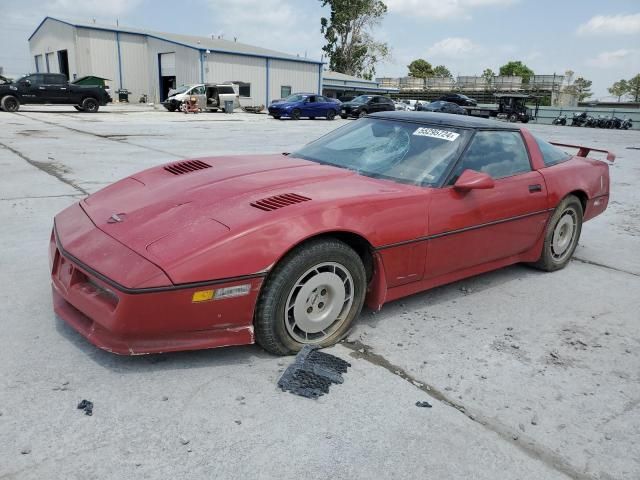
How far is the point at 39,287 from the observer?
11.1 ft

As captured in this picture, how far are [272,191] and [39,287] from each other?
178 cm

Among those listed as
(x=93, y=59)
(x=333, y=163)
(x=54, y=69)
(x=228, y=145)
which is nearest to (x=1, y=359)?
(x=333, y=163)

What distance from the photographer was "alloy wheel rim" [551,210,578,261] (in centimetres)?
423

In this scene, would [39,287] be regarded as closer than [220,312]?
No

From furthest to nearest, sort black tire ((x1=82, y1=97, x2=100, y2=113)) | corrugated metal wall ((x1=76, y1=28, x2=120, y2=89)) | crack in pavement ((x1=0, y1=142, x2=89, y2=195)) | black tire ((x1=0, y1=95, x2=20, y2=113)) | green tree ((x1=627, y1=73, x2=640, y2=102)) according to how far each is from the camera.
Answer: green tree ((x1=627, y1=73, x2=640, y2=102)) → corrugated metal wall ((x1=76, y1=28, x2=120, y2=89)) → black tire ((x1=82, y1=97, x2=100, y2=113)) → black tire ((x1=0, y1=95, x2=20, y2=113)) → crack in pavement ((x1=0, y1=142, x2=89, y2=195))

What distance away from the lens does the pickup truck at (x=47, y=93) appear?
2097 cm

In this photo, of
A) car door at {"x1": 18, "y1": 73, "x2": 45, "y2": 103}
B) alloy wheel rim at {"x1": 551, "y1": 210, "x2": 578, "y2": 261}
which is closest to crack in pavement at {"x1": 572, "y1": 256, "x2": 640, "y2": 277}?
alloy wheel rim at {"x1": 551, "y1": 210, "x2": 578, "y2": 261}

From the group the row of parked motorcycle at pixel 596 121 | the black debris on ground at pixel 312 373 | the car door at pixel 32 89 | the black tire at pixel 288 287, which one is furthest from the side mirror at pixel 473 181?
the row of parked motorcycle at pixel 596 121

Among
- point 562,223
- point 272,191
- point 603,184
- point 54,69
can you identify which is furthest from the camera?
point 54,69

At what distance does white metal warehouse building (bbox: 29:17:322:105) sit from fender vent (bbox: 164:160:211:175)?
3260 cm

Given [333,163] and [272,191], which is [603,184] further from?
[272,191]

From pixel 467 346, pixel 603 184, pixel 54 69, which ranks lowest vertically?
pixel 467 346

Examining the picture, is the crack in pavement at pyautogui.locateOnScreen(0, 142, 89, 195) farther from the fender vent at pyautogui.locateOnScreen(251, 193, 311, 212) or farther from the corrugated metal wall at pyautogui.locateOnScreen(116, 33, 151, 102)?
the corrugated metal wall at pyautogui.locateOnScreen(116, 33, 151, 102)

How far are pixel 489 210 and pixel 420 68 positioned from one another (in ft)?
316
